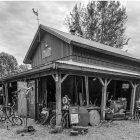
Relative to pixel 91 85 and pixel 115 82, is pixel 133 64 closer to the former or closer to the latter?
pixel 115 82

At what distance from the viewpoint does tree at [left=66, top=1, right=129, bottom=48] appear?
2720 centimetres

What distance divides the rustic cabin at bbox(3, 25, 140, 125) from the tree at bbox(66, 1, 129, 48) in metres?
12.7

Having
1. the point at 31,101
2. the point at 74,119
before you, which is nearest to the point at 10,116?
the point at 31,101

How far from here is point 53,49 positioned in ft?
40.7

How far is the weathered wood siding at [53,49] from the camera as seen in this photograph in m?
11.1

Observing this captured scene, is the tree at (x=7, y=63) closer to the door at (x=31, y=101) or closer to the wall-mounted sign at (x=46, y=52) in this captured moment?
the wall-mounted sign at (x=46, y=52)

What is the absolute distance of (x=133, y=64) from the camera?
15.4m

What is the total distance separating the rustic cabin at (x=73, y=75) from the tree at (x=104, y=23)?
1273 cm

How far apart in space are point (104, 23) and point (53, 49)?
17.0 metres

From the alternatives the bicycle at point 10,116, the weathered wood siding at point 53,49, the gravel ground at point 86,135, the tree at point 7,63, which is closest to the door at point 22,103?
the bicycle at point 10,116

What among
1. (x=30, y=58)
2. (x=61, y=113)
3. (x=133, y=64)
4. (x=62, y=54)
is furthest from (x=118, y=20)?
(x=61, y=113)

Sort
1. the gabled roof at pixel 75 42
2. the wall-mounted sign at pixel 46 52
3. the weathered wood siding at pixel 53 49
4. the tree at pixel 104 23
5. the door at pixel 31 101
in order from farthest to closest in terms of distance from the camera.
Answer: the tree at pixel 104 23
the wall-mounted sign at pixel 46 52
the weathered wood siding at pixel 53 49
the gabled roof at pixel 75 42
the door at pixel 31 101

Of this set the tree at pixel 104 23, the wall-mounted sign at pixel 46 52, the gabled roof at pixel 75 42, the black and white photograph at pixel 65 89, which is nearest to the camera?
the black and white photograph at pixel 65 89

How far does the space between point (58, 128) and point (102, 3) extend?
2467 centimetres
